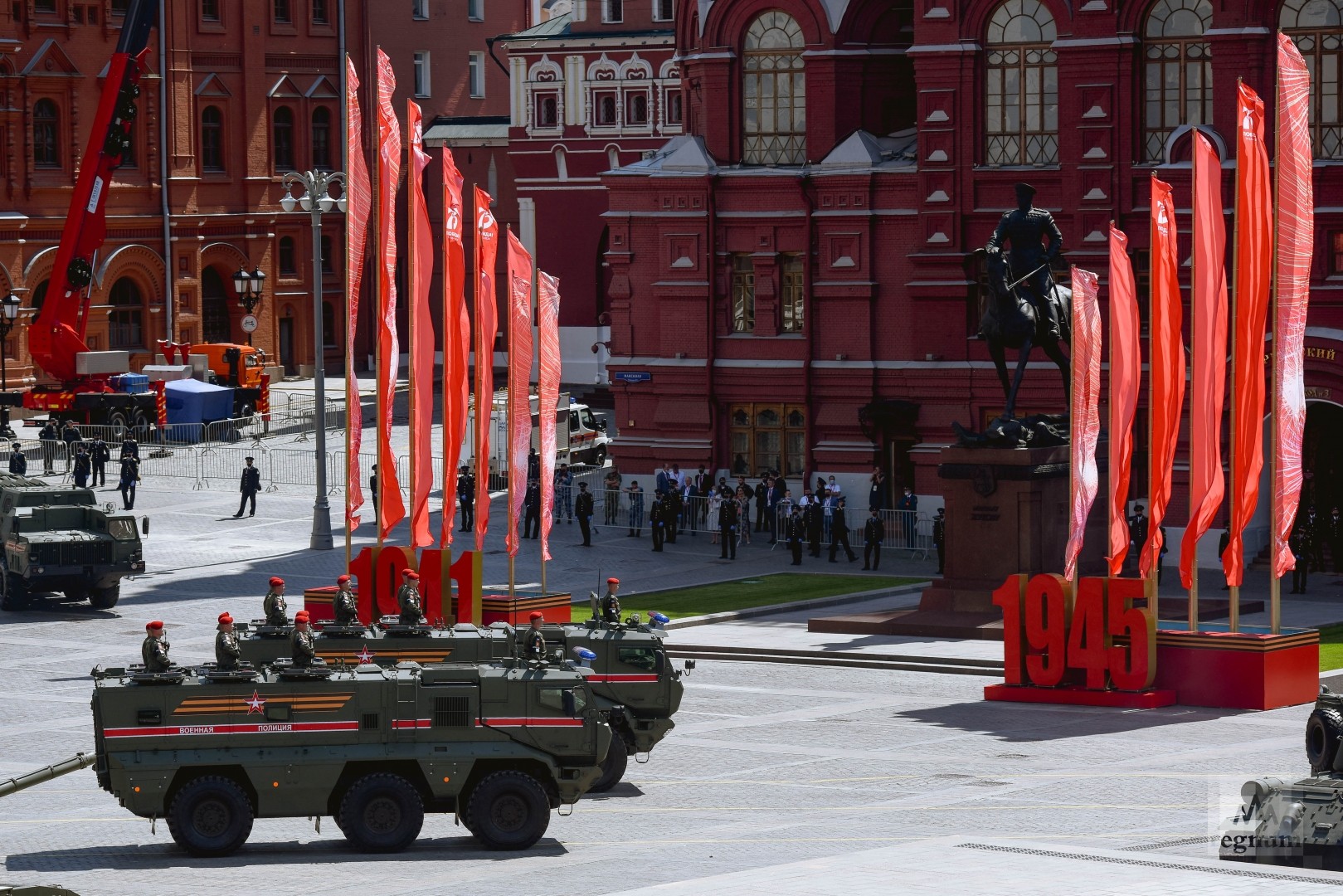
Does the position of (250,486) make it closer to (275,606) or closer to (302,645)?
(275,606)

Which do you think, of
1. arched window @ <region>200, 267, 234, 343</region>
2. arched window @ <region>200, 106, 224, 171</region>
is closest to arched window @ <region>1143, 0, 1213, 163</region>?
arched window @ <region>200, 106, 224, 171</region>

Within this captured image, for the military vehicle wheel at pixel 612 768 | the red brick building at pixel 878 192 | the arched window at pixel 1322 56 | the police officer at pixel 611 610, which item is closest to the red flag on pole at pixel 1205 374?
the police officer at pixel 611 610

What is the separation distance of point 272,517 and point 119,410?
47.8 feet

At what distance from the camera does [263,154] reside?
9450 centimetres

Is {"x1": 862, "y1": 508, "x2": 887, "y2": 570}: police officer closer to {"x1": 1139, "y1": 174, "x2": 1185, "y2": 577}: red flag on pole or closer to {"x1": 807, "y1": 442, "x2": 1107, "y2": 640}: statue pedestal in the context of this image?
{"x1": 807, "y1": 442, "x2": 1107, "y2": 640}: statue pedestal

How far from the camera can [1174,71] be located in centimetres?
5791

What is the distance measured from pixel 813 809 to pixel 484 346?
602 inches

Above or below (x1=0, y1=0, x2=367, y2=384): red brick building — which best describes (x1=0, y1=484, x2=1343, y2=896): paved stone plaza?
below

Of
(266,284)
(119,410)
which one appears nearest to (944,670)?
(119,410)

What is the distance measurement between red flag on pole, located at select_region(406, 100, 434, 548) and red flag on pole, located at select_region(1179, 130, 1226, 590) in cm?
1306

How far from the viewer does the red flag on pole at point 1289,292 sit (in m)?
36.3

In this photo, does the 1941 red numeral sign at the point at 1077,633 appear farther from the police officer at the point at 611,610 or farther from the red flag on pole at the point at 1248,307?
the police officer at the point at 611,610

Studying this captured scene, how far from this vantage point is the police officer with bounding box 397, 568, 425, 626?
121ft

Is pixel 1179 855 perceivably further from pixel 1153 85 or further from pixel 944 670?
pixel 1153 85
